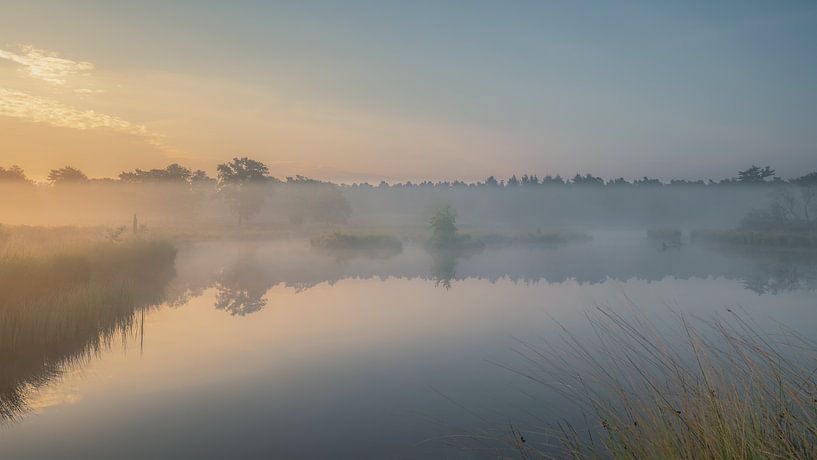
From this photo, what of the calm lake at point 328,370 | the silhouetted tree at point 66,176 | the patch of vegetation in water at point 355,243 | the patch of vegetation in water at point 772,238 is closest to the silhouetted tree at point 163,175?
the silhouetted tree at point 66,176

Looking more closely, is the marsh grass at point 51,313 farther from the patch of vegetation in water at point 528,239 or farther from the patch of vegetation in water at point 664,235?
the patch of vegetation in water at point 664,235

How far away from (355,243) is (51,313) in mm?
40055

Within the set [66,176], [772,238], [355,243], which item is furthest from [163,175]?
[772,238]

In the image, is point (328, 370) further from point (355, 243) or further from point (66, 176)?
point (66, 176)

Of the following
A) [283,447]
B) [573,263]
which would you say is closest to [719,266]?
[573,263]

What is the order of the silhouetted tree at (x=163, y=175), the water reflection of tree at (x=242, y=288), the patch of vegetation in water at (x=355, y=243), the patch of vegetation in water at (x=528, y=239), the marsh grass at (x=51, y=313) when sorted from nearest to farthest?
the marsh grass at (x=51, y=313) → the water reflection of tree at (x=242, y=288) → the patch of vegetation in water at (x=355, y=243) → the patch of vegetation in water at (x=528, y=239) → the silhouetted tree at (x=163, y=175)

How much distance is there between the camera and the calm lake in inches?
278

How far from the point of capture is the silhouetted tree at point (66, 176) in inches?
3890

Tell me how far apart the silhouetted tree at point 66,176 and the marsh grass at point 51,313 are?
10074 centimetres

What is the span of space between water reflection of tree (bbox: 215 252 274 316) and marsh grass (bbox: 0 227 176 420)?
303 centimetres

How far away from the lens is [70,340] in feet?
39.3

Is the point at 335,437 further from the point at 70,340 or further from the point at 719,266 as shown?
the point at 719,266

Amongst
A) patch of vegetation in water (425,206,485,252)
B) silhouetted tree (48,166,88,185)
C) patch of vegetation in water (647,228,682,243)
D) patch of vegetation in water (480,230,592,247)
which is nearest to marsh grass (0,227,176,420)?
patch of vegetation in water (425,206,485,252)

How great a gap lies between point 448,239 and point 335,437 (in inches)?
1865
